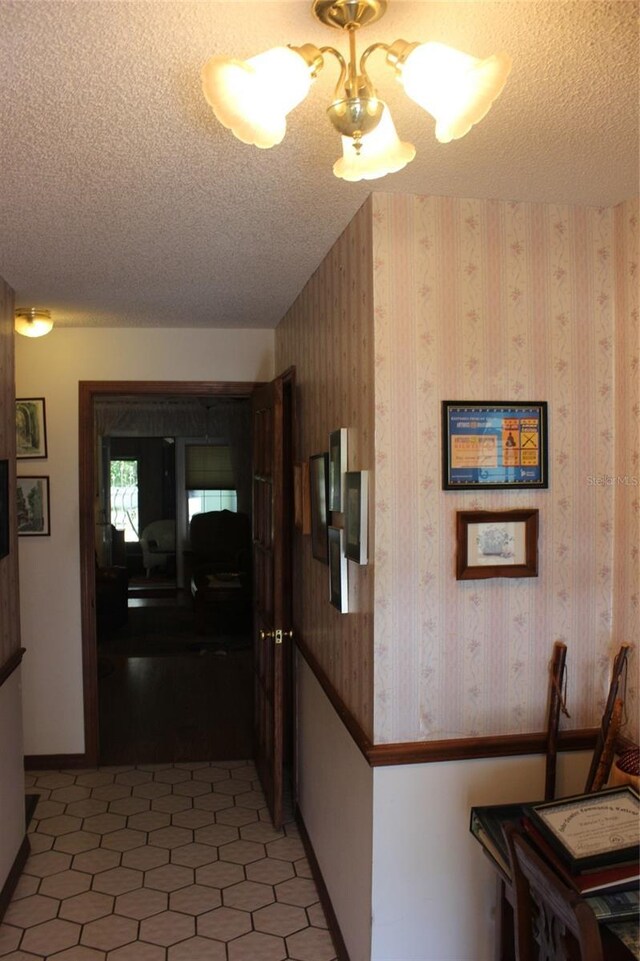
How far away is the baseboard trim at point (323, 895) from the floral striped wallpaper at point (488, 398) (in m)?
0.93

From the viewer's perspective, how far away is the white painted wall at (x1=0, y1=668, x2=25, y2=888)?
2.88 metres

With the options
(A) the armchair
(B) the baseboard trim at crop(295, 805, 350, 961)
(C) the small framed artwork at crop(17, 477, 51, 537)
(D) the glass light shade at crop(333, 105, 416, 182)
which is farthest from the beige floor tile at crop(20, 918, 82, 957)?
(A) the armchair

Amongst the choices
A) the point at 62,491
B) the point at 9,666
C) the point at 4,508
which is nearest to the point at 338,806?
the point at 9,666

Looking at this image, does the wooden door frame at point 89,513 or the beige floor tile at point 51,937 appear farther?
the wooden door frame at point 89,513

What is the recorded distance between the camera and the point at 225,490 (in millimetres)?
9266

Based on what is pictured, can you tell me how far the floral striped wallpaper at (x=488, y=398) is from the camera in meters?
2.13

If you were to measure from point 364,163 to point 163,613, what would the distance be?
7847 mm

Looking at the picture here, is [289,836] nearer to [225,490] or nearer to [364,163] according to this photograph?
[364,163]

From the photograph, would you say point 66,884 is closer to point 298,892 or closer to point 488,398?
point 298,892

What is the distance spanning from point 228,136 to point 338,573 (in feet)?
4.44

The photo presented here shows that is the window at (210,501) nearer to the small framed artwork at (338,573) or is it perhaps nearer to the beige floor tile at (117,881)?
the beige floor tile at (117,881)

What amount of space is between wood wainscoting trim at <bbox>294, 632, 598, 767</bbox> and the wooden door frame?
7.64 feet

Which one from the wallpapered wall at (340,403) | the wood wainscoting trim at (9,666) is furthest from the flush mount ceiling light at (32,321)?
the wood wainscoting trim at (9,666)

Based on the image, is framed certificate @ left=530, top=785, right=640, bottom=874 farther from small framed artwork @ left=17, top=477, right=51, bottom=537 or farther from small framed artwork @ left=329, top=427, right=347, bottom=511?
small framed artwork @ left=17, top=477, right=51, bottom=537
